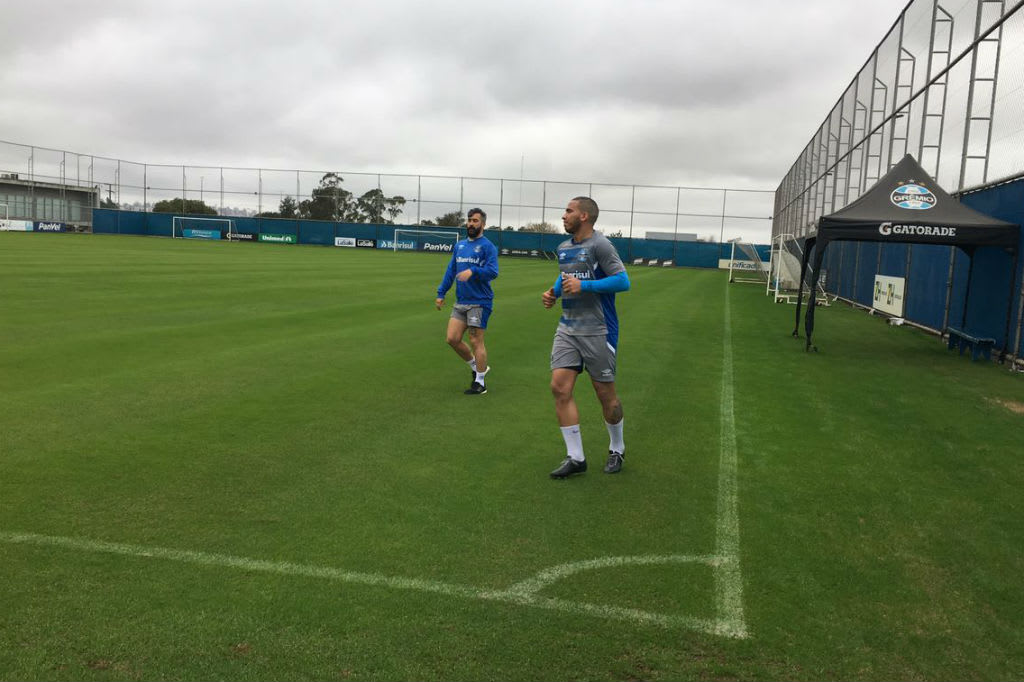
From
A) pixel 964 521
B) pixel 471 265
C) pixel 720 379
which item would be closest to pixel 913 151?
pixel 720 379

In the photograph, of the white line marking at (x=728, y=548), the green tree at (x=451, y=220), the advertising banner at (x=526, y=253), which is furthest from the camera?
the green tree at (x=451, y=220)

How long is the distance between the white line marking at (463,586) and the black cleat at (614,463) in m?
1.42

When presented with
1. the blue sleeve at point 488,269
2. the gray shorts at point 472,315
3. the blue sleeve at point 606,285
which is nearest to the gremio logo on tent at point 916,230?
the blue sleeve at point 488,269

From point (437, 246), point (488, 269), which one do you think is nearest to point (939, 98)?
point (488, 269)

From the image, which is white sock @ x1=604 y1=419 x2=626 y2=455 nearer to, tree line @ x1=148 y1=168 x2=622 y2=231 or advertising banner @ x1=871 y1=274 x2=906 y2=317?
advertising banner @ x1=871 y1=274 x2=906 y2=317

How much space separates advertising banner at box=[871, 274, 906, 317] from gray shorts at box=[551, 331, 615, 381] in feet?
50.0

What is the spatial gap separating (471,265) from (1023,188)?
902 cm

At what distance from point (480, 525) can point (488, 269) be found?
4.23m

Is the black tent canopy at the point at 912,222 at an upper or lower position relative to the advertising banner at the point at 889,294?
upper

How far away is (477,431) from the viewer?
20.5ft

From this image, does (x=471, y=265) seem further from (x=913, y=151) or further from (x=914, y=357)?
(x=913, y=151)

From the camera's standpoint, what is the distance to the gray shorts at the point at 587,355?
201 inches

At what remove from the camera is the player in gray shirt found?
5.09 m

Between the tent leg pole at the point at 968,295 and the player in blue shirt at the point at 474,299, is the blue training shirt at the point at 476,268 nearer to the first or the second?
the player in blue shirt at the point at 474,299
